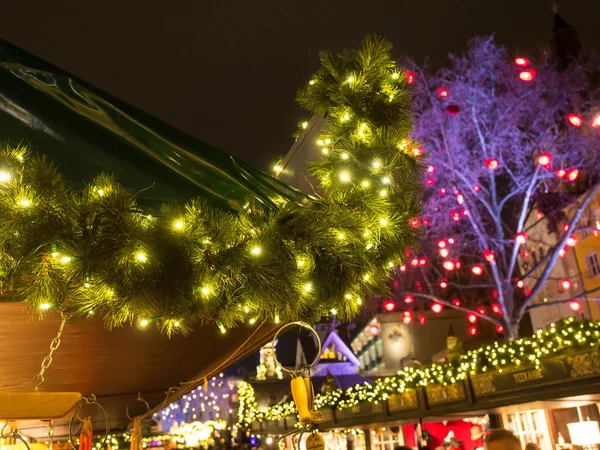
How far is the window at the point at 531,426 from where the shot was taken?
13795mm

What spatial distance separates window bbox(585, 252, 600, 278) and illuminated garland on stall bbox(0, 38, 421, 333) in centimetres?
2448

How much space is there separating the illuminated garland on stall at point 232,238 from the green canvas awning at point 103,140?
110 mm

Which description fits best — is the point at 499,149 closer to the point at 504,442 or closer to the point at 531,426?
the point at 531,426

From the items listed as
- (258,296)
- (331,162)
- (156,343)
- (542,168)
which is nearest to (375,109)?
(331,162)

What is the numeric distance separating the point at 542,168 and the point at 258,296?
1577cm

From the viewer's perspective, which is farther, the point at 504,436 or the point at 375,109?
the point at 504,436

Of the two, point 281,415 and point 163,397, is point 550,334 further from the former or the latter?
point 281,415

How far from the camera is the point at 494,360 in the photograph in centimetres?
985

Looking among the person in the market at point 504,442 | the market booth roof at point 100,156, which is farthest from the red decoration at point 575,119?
the market booth roof at point 100,156

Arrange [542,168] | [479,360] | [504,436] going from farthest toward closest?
[542,168] → [479,360] → [504,436]

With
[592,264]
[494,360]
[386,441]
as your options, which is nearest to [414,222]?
[494,360]

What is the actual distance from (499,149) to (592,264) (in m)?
10.9

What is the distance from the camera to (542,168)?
15500 millimetres

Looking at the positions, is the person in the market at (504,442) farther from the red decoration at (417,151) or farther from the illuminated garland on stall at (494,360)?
the illuminated garland on stall at (494,360)
